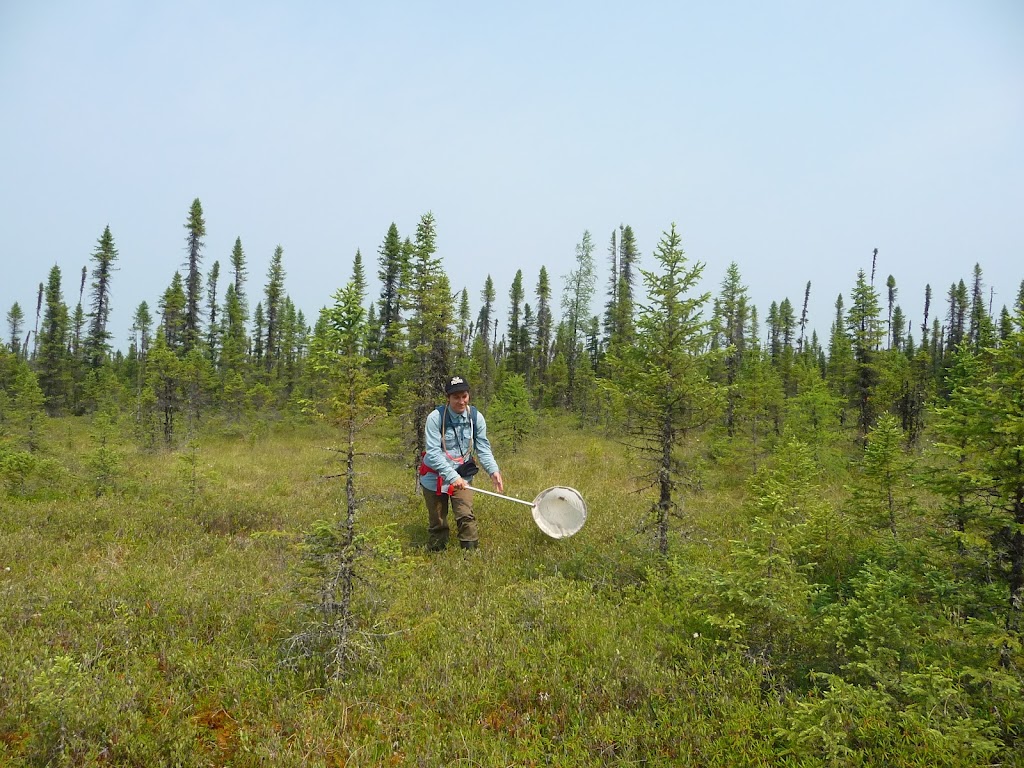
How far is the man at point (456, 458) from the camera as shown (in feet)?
Result: 23.6

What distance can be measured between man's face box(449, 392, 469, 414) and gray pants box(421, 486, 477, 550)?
131 centimetres

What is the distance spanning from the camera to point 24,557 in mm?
6738

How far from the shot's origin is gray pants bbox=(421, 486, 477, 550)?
24.9 feet

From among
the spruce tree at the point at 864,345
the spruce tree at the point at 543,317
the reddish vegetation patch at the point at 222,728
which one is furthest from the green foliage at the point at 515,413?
the spruce tree at the point at 543,317

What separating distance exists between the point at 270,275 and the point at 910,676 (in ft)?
197

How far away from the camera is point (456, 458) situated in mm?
7578

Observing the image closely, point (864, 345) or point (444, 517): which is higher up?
point (864, 345)

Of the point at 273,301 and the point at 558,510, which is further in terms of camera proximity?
the point at 273,301

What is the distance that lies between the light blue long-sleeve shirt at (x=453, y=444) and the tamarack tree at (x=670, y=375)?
2.20 metres

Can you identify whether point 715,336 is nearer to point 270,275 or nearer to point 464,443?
point 464,443

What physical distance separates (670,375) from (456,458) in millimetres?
3456

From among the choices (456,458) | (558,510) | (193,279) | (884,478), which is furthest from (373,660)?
(193,279)

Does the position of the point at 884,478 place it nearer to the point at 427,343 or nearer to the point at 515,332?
the point at 427,343

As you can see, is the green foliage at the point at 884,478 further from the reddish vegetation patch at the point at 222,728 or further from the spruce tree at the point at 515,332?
the spruce tree at the point at 515,332
